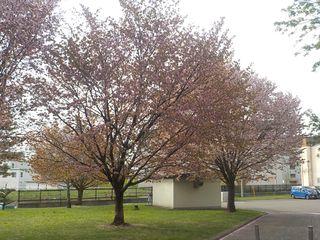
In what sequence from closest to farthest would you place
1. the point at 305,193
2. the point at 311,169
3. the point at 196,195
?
the point at 196,195 → the point at 305,193 → the point at 311,169

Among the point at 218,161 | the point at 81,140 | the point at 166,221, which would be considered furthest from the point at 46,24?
the point at 218,161

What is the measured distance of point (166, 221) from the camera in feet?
68.2

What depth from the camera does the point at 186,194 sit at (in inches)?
1289

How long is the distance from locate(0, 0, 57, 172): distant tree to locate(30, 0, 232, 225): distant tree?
2.19 meters

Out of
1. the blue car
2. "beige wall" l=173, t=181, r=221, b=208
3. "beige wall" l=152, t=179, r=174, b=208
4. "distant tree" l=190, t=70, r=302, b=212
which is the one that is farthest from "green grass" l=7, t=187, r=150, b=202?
the blue car

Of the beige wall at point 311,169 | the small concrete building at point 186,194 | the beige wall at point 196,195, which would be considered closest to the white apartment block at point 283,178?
the beige wall at point 311,169

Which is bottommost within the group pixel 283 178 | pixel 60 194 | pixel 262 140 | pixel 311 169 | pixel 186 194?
pixel 60 194

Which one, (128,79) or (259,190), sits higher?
(128,79)

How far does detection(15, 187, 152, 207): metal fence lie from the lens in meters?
34.2

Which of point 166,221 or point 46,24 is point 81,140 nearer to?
point 46,24

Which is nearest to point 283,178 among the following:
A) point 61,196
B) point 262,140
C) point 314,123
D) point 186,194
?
point 186,194

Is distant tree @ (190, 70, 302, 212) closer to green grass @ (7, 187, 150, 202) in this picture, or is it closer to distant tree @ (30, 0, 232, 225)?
distant tree @ (30, 0, 232, 225)

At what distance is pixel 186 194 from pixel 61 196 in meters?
10.9

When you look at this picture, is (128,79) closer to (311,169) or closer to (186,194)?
(186,194)
